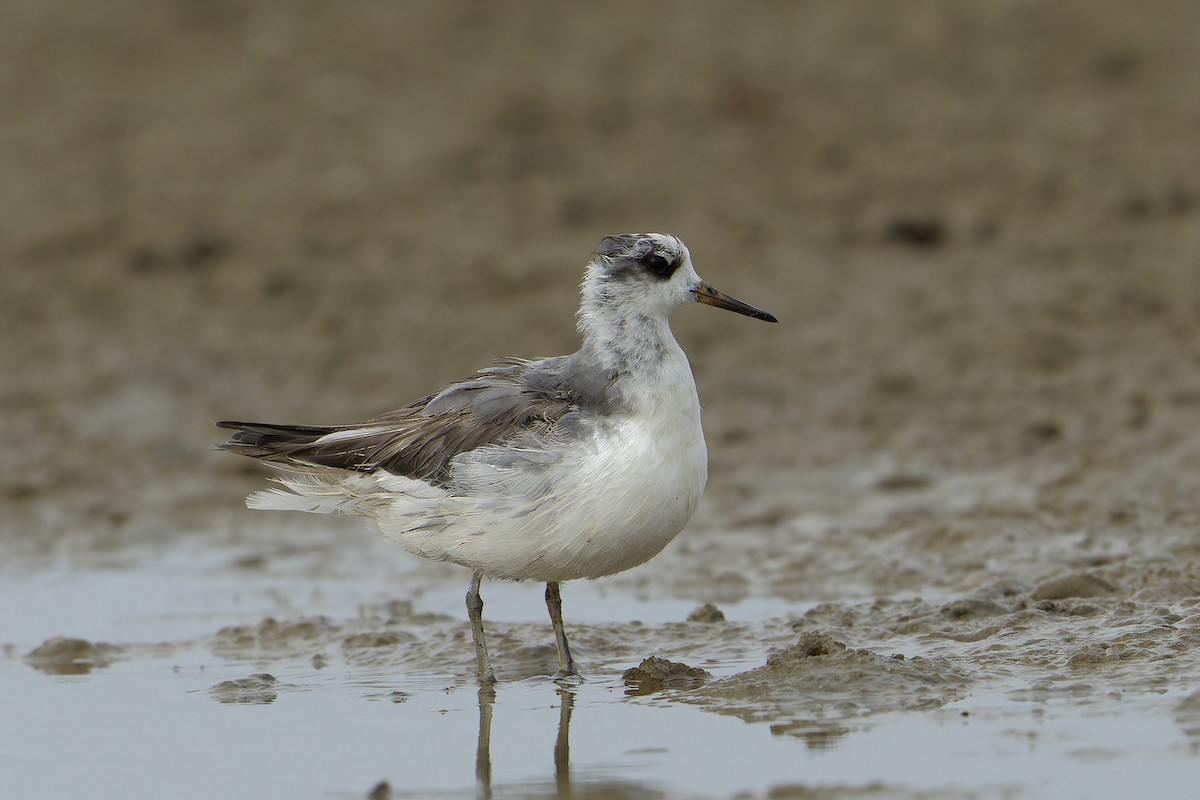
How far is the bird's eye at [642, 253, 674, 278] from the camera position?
7.22m

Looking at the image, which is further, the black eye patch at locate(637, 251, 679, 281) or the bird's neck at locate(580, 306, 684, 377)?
the black eye patch at locate(637, 251, 679, 281)

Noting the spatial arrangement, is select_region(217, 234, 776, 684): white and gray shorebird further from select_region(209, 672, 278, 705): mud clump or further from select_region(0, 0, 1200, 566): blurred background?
select_region(0, 0, 1200, 566): blurred background

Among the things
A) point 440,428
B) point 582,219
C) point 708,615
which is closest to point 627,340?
point 440,428

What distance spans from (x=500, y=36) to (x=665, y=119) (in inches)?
77.2

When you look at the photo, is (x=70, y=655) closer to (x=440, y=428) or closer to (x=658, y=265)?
(x=440, y=428)

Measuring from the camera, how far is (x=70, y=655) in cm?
794

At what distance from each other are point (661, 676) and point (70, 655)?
2882mm

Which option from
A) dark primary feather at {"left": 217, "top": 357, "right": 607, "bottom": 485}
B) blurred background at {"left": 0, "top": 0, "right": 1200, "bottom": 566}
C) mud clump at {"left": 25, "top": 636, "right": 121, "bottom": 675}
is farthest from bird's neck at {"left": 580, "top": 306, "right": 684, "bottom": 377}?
blurred background at {"left": 0, "top": 0, "right": 1200, "bottom": 566}

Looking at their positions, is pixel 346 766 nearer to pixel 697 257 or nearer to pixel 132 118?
pixel 697 257

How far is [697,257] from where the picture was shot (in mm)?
13211

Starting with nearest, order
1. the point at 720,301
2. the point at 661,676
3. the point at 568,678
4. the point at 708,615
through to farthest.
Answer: the point at 661,676, the point at 568,678, the point at 720,301, the point at 708,615

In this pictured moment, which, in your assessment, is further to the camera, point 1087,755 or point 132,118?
point 132,118

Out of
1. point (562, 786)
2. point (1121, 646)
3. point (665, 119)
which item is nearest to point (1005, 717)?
point (1121, 646)

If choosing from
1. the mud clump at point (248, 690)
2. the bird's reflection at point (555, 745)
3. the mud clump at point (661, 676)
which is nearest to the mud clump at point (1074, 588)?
the mud clump at point (661, 676)
